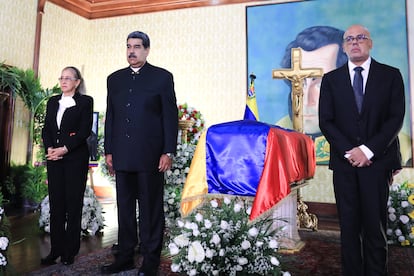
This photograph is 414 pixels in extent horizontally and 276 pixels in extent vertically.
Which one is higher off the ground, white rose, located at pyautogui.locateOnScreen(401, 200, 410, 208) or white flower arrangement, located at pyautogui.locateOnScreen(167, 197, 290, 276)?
white rose, located at pyautogui.locateOnScreen(401, 200, 410, 208)

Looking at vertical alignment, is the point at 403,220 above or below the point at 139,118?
below

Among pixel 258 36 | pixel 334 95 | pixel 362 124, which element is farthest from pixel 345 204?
pixel 258 36

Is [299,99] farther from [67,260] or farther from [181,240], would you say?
[67,260]

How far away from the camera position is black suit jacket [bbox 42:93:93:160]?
107 inches

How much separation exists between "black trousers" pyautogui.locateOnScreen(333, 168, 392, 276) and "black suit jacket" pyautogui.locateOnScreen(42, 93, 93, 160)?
1776mm

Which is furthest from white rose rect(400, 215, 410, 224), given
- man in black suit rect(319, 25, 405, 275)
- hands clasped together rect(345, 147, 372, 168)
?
hands clasped together rect(345, 147, 372, 168)

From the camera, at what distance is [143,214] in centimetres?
245

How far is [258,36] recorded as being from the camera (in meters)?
6.18

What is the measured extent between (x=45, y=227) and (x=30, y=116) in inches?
96.7

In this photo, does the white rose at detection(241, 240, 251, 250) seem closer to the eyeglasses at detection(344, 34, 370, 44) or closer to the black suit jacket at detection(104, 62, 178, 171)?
the black suit jacket at detection(104, 62, 178, 171)

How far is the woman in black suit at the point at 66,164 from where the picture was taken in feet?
8.88

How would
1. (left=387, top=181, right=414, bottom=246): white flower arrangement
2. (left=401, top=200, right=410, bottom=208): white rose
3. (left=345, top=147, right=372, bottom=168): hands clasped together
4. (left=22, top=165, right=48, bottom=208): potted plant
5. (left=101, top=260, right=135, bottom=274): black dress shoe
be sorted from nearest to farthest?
(left=345, top=147, right=372, bottom=168): hands clasped together < (left=101, top=260, right=135, bottom=274): black dress shoe < (left=387, top=181, right=414, bottom=246): white flower arrangement < (left=401, top=200, right=410, bottom=208): white rose < (left=22, top=165, right=48, bottom=208): potted plant

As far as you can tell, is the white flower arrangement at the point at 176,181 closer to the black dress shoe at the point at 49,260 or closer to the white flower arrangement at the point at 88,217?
the white flower arrangement at the point at 88,217

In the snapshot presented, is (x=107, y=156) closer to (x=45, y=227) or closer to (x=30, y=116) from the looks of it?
(x=45, y=227)
